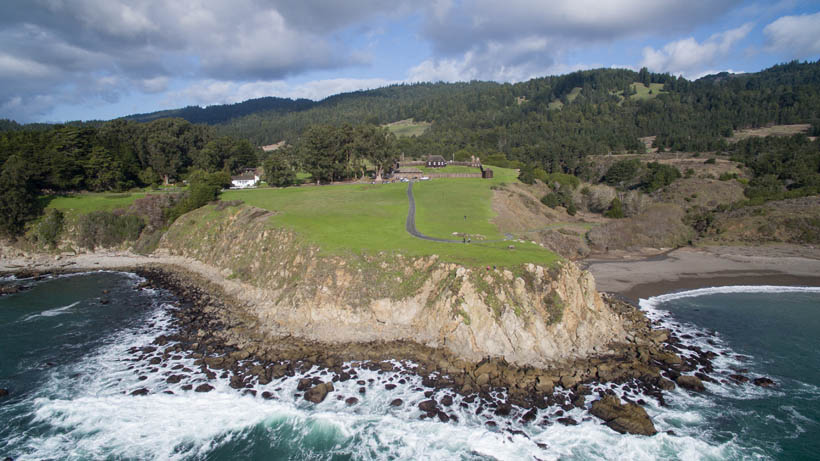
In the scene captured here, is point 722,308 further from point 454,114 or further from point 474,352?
point 454,114

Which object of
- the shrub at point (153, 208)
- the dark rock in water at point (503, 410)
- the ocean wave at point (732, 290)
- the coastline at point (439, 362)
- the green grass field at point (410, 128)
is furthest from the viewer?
the green grass field at point (410, 128)

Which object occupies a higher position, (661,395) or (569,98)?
(569,98)

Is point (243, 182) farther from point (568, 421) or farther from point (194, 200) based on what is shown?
point (568, 421)

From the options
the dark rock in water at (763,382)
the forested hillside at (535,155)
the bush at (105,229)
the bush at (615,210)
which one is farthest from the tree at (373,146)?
the dark rock in water at (763,382)

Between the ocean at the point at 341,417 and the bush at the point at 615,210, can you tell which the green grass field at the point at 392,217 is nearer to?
the ocean at the point at 341,417

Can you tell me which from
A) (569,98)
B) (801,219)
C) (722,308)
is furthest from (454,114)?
(722,308)

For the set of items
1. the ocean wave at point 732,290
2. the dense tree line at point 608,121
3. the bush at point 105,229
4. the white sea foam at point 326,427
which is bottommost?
the white sea foam at point 326,427
